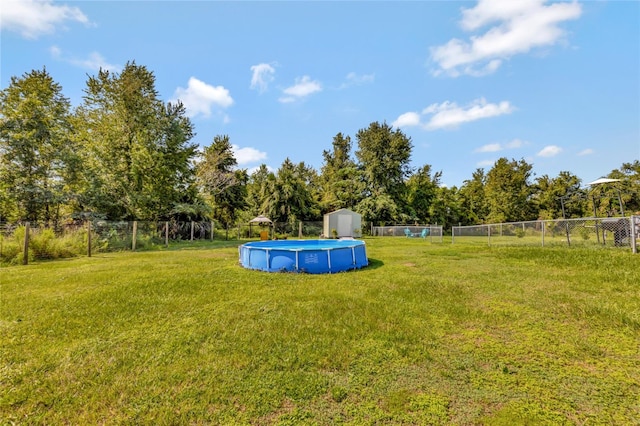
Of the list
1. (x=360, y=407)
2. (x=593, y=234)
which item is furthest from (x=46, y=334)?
(x=593, y=234)

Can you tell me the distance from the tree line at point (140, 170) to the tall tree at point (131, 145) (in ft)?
0.22

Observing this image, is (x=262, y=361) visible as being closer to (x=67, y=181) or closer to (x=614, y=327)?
(x=614, y=327)

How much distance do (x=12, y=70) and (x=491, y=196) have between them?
160 ft

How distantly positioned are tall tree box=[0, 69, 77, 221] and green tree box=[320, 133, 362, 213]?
24.3 m

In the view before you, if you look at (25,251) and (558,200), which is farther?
(558,200)

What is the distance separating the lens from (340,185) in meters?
35.6

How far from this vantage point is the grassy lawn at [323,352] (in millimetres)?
2398

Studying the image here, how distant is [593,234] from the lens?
1141 cm

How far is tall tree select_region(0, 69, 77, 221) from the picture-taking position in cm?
1586

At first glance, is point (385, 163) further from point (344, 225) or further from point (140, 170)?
point (140, 170)

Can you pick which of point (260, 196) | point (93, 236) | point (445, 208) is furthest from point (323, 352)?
point (445, 208)

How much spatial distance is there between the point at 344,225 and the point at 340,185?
424 inches

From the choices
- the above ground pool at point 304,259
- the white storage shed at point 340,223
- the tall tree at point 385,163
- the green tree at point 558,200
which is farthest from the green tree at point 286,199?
the green tree at point 558,200

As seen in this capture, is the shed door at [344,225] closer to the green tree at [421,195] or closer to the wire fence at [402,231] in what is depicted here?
the wire fence at [402,231]
